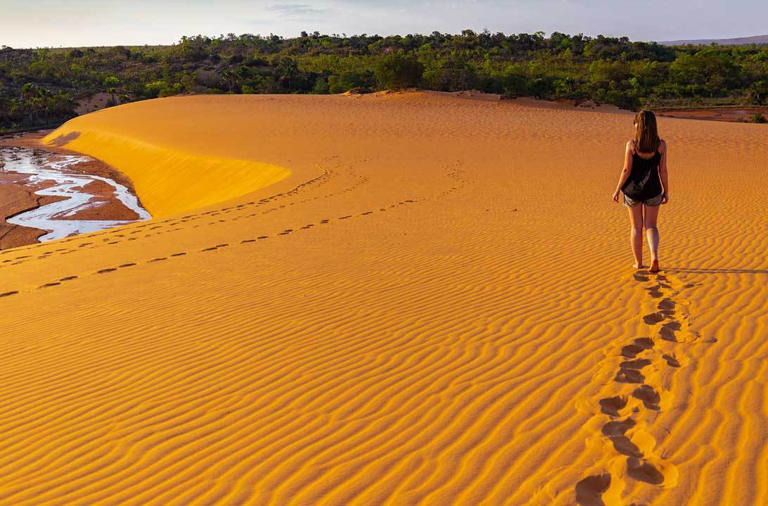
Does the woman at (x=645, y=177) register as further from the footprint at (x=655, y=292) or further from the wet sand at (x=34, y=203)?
the wet sand at (x=34, y=203)

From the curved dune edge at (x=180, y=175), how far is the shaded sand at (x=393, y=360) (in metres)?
7.33

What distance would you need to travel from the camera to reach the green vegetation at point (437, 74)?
52.5 m

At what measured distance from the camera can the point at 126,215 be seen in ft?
64.2

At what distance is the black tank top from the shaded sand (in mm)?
1011

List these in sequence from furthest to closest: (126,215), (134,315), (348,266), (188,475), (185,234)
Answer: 1. (126,215)
2. (185,234)
3. (348,266)
4. (134,315)
5. (188,475)

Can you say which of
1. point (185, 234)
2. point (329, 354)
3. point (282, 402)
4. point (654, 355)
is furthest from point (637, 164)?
point (185, 234)

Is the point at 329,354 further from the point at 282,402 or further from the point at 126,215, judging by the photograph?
the point at 126,215

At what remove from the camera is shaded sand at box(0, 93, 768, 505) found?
136 inches

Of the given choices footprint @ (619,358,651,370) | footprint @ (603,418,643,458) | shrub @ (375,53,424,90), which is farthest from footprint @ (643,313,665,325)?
shrub @ (375,53,424,90)

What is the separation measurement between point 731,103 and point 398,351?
58.2 meters

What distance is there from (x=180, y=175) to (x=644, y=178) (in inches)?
799

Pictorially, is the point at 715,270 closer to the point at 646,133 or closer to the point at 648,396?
the point at 646,133

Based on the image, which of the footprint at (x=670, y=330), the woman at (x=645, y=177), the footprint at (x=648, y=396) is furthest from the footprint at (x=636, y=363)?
the woman at (x=645, y=177)

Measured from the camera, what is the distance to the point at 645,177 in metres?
6.93
